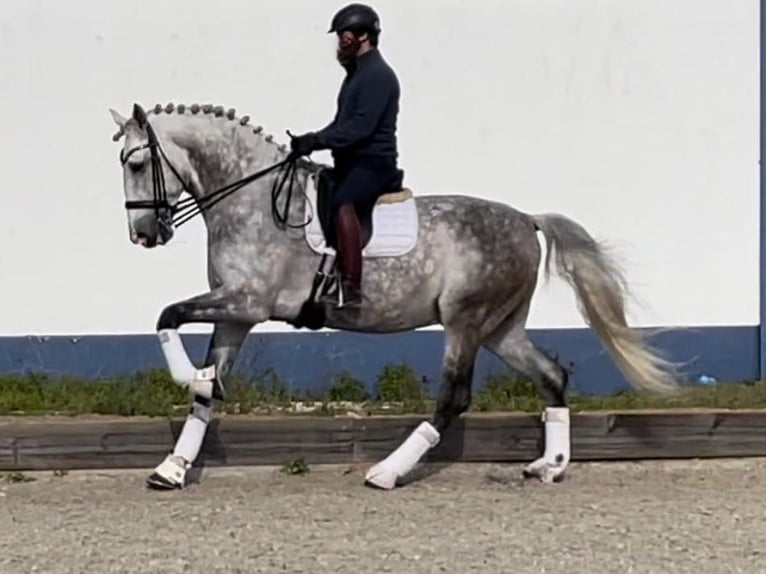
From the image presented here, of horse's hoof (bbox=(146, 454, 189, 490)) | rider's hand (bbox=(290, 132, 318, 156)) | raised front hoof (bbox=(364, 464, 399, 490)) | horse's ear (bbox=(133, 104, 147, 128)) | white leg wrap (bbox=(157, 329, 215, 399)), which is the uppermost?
horse's ear (bbox=(133, 104, 147, 128))

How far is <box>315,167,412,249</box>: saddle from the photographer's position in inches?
260

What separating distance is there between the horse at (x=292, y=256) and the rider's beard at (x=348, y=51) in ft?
1.75

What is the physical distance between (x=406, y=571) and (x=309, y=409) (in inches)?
130

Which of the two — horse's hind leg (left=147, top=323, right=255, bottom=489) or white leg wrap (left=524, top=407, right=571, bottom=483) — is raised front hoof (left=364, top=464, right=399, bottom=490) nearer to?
white leg wrap (left=524, top=407, right=571, bottom=483)

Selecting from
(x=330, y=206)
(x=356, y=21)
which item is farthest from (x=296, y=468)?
(x=356, y=21)

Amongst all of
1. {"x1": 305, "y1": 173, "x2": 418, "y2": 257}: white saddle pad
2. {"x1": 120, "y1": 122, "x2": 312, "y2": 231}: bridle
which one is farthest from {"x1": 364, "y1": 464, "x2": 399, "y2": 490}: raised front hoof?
{"x1": 120, "y1": 122, "x2": 312, "y2": 231}: bridle

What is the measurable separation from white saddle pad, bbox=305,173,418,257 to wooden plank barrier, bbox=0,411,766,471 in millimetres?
1120

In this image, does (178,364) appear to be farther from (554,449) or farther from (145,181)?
(554,449)

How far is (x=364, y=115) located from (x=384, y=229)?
570mm

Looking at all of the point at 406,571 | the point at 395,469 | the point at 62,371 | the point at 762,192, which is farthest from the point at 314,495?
the point at 762,192

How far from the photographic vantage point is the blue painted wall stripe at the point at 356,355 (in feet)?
30.2

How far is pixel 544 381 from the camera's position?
7.08m

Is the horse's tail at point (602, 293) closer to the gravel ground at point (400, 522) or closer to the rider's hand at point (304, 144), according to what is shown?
the gravel ground at point (400, 522)

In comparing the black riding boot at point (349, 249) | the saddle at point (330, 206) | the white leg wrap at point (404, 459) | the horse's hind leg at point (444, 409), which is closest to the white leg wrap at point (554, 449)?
the horse's hind leg at point (444, 409)
